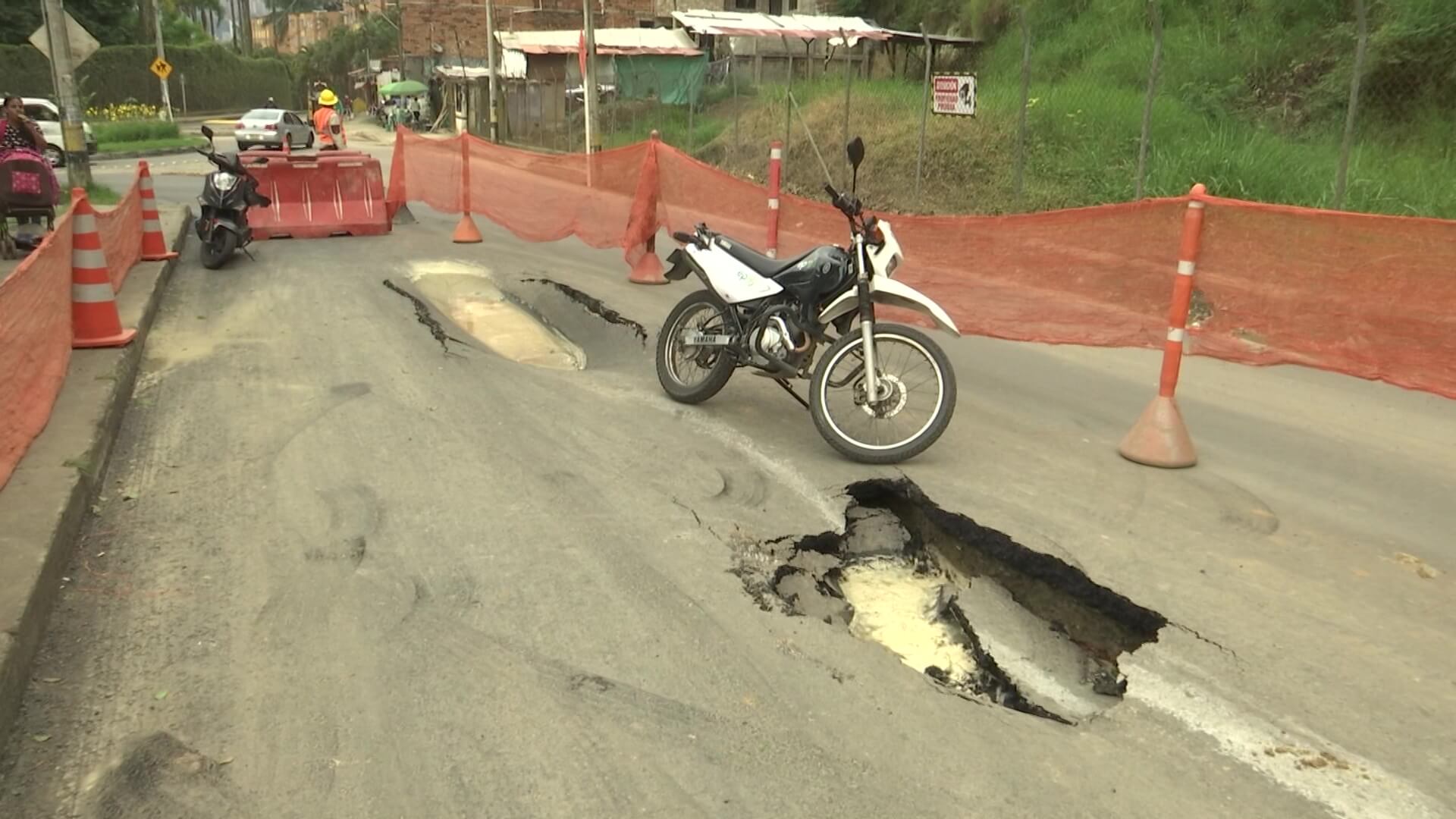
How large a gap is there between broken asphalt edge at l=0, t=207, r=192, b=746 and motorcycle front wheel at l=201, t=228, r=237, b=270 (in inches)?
155

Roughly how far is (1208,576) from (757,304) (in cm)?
288

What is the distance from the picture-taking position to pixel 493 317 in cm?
900

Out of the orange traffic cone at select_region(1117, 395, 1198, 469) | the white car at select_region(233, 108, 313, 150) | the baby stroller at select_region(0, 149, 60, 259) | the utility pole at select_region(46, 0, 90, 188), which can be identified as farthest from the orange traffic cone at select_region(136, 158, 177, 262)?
the white car at select_region(233, 108, 313, 150)

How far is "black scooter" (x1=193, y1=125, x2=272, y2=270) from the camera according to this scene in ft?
36.4

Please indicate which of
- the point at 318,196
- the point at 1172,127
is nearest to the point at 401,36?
the point at 318,196

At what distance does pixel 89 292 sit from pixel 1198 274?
22.2 ft

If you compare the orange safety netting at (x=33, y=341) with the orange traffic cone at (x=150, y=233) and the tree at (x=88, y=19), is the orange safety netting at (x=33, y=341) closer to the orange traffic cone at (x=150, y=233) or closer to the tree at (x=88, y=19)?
the orange traffic cone at (x=150, y=233)

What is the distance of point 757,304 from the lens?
6246mm

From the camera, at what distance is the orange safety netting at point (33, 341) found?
4926 millimetres

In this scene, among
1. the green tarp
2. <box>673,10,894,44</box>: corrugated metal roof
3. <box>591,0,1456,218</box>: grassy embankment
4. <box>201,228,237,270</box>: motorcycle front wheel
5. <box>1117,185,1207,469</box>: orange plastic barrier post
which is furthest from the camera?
the green tarp

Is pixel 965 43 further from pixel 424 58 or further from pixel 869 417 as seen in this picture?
pixel 424 58

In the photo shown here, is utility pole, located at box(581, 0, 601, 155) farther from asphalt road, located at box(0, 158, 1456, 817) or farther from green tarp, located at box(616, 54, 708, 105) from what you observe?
asphalt road, located at box(0, 158, 1456, 817)

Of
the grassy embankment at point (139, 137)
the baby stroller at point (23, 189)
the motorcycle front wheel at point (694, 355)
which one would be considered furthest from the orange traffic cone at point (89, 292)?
the grassy embankment at point (139, 137)

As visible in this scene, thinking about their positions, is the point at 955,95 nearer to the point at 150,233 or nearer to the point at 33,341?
the point at 150,233
